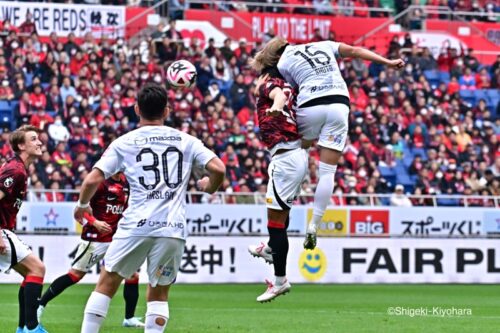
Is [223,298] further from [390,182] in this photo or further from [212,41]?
[212,41]

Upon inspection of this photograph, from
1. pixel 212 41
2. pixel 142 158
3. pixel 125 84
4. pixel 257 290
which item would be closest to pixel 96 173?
pixel 142 158

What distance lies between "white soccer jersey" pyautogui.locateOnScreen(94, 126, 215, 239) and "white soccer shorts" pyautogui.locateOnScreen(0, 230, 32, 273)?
10.3 feet

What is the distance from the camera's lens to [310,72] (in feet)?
40.3

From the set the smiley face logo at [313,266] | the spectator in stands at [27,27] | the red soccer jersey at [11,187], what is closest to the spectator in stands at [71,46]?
the spectator in stands at [27,27]

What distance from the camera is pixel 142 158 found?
9.73 meters

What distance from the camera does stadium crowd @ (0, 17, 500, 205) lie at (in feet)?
91.1

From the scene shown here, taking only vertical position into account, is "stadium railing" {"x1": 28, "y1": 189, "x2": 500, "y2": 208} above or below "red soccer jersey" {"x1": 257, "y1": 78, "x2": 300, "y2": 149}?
below

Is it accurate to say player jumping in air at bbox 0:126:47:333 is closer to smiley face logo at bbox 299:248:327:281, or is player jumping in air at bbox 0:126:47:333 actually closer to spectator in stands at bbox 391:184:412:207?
smiley face logo at bbox 299:248:327:281

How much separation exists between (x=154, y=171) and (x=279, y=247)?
2.85 meters

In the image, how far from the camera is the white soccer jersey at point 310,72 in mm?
12266

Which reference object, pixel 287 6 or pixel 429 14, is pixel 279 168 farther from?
pixel 429 14

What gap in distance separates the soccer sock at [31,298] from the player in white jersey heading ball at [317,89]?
2787mm

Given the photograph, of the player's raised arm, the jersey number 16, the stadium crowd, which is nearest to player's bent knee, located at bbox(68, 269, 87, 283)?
the player's raised arm

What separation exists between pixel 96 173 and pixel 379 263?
15.7 meters
